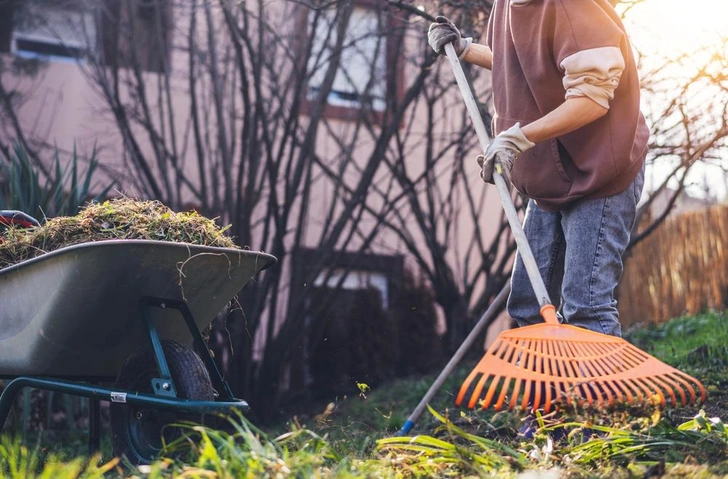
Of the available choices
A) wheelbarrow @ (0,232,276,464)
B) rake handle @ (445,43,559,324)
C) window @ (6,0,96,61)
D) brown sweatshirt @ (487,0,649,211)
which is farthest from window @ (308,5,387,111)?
wheelbarrow @ (0,232,276,464)

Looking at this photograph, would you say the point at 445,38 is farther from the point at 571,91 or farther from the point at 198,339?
the point at 198,339

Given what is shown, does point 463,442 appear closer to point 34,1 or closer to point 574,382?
point 574,382

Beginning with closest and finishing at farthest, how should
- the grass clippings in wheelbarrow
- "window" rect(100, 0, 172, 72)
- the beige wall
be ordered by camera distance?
the grass clippings in wheelbarrow → "window" rect(100, 0, 172, 72) → the beige wall

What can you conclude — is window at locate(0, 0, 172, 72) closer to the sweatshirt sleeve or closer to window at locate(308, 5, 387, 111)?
window at locate(308, 5, 387, 111)

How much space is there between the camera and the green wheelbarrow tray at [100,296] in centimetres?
274

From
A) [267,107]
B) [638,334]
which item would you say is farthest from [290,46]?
[638,334]

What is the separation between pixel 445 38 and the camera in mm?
3445

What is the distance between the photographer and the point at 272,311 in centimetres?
593

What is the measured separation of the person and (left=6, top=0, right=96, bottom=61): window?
495 centimetres

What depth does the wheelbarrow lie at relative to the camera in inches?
108

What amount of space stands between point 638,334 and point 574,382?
3837 mm

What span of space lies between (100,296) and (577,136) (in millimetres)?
1541

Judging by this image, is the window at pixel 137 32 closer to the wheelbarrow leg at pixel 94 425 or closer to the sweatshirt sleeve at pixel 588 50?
the wheelbarrow leg at pixel 94 425

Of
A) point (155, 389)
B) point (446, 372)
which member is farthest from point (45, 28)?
point (155, 389)
